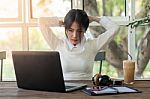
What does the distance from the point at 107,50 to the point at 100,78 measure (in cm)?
195

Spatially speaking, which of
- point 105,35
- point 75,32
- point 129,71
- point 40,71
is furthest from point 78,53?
point 40,71

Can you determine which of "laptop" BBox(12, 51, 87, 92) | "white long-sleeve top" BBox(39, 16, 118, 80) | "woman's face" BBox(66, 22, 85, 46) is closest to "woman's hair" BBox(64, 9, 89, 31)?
"woman's face" BBox(66, 22, 85, 46)

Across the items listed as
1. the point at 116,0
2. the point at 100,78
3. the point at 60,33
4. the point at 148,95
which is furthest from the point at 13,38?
the point at 148,95

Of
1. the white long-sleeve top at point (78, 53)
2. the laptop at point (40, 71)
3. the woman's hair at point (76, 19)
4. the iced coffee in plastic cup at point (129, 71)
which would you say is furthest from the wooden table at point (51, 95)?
the woman's hair at point (76, 19)

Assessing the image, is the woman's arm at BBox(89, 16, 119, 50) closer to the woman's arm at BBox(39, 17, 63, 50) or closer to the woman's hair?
the woman's hair

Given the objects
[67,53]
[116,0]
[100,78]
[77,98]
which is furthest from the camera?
[116,0]

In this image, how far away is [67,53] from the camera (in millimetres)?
2541

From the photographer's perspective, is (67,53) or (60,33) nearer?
(67,53)

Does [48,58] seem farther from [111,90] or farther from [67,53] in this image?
[67,53]

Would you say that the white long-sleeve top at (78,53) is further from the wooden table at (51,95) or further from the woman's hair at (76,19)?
the wooden table at (51,95)

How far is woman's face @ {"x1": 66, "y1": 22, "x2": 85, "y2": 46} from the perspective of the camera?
2451mm

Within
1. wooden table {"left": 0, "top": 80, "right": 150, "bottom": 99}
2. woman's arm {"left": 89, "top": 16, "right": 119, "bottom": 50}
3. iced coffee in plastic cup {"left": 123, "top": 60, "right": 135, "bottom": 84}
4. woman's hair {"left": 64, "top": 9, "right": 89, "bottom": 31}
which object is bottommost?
wooden table {"left": 0, "top": 80, "right": 150, "bottom": 99}

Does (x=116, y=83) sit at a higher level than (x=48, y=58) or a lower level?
lower

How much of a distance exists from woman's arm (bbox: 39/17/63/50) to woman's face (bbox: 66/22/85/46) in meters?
0.16
